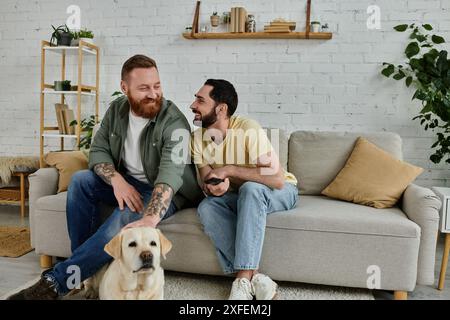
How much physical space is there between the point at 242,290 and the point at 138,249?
56cm

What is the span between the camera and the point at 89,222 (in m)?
2.04

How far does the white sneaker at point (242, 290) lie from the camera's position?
182cm

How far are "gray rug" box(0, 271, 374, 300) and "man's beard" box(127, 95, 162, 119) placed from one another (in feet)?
2.67

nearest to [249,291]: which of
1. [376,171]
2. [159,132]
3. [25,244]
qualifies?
[159,132]

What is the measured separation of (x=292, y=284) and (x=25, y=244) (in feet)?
5.38

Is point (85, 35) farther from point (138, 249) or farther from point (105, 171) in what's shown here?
point (138, 249)

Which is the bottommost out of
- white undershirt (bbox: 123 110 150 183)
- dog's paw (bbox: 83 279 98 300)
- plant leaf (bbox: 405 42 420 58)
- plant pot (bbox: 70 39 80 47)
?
dog's paw (bbox: 83 279 98 300)

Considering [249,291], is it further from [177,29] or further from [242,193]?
[177,29]

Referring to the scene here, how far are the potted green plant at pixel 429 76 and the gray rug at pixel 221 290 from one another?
135 cm

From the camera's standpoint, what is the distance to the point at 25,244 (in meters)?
2.69

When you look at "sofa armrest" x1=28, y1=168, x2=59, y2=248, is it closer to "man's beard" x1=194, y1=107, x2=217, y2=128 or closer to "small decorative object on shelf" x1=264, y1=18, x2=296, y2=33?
"man's beard" x1=194, y1=107, x2=217, y2=128

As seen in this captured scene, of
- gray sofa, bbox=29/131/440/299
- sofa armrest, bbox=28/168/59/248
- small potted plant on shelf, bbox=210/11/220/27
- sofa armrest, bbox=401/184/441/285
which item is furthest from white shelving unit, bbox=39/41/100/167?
sofa armrest, bbox=401/184/441/285

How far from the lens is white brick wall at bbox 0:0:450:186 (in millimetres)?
3246

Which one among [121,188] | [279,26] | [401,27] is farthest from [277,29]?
[121,188]
